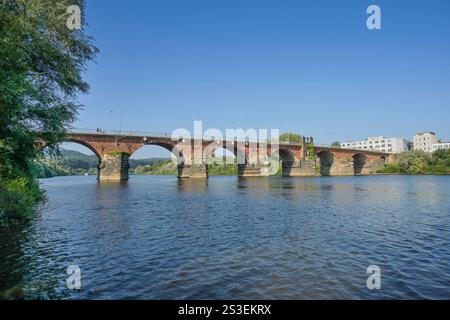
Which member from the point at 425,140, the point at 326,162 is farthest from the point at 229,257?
the point at 425,140

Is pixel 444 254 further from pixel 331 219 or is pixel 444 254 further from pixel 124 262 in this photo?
pixel 124 262

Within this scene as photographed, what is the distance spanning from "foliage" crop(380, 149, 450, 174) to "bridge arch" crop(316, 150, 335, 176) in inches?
919

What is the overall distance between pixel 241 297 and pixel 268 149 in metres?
97.8

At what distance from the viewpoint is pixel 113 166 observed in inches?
2840

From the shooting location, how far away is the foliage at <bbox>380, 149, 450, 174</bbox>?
10150 cm

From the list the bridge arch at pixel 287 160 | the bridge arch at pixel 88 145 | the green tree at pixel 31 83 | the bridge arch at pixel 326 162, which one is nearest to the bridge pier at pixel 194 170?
the bridge arch at pixel 88 145

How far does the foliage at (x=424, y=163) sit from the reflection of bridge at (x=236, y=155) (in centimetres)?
1534

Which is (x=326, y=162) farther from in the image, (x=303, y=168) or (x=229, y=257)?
(x=229, y=257)

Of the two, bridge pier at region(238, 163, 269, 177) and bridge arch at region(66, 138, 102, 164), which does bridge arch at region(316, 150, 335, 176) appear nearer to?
bridge pier at region(238, 163, 269, 177)

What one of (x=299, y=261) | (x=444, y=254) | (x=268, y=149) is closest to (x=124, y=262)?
(x=299, y=261)

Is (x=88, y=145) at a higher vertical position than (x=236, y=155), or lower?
higher

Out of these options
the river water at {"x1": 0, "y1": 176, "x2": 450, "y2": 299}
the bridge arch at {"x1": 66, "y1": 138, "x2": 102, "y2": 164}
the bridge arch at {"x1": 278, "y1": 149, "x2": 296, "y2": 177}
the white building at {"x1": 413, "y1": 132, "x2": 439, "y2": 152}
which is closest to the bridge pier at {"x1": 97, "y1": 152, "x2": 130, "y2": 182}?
the bridge arch at {"x1": 66, "y1": 138, "x2": 102, "y2": 164}

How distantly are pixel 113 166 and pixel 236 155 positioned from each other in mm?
46617

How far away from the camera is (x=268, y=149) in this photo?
10394 cm
